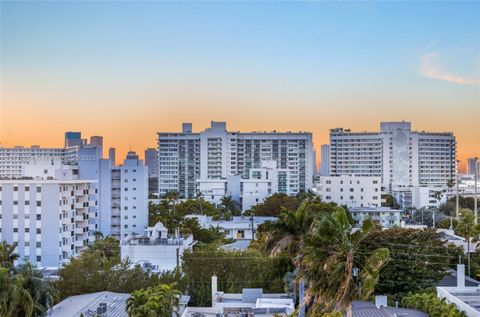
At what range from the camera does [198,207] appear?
77.5 metres

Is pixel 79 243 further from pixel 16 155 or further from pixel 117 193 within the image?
pixel 16 155

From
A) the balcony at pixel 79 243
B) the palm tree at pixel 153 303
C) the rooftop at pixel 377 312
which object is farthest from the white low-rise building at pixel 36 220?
the rooftop at pixel 377 312

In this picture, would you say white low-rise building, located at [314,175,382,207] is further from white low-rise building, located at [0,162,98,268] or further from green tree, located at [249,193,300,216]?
white low-rise building, located at [0,162,98,268]

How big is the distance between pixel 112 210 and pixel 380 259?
53.8 meters

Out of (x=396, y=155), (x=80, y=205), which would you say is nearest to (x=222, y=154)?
(x=396, y=155)

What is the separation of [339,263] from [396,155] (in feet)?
A: 418

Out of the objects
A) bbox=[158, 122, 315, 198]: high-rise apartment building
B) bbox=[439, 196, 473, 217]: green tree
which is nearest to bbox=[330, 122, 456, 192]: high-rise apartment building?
bbox=[158, 122, 315, 198]: high-rise apartment building

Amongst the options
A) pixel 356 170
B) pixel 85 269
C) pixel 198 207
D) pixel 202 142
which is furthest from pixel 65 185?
pixel 356 170

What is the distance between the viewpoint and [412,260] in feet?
110

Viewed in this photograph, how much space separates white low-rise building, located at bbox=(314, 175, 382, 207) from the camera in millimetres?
90750

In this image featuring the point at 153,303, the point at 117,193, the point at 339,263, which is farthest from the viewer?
the point at 117,193

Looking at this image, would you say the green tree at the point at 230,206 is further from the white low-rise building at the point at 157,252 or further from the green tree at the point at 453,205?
the white low-rise building at the point at 157,252

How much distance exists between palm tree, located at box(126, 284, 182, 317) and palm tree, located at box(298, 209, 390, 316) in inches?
212

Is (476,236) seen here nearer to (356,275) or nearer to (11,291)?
(356,275)
